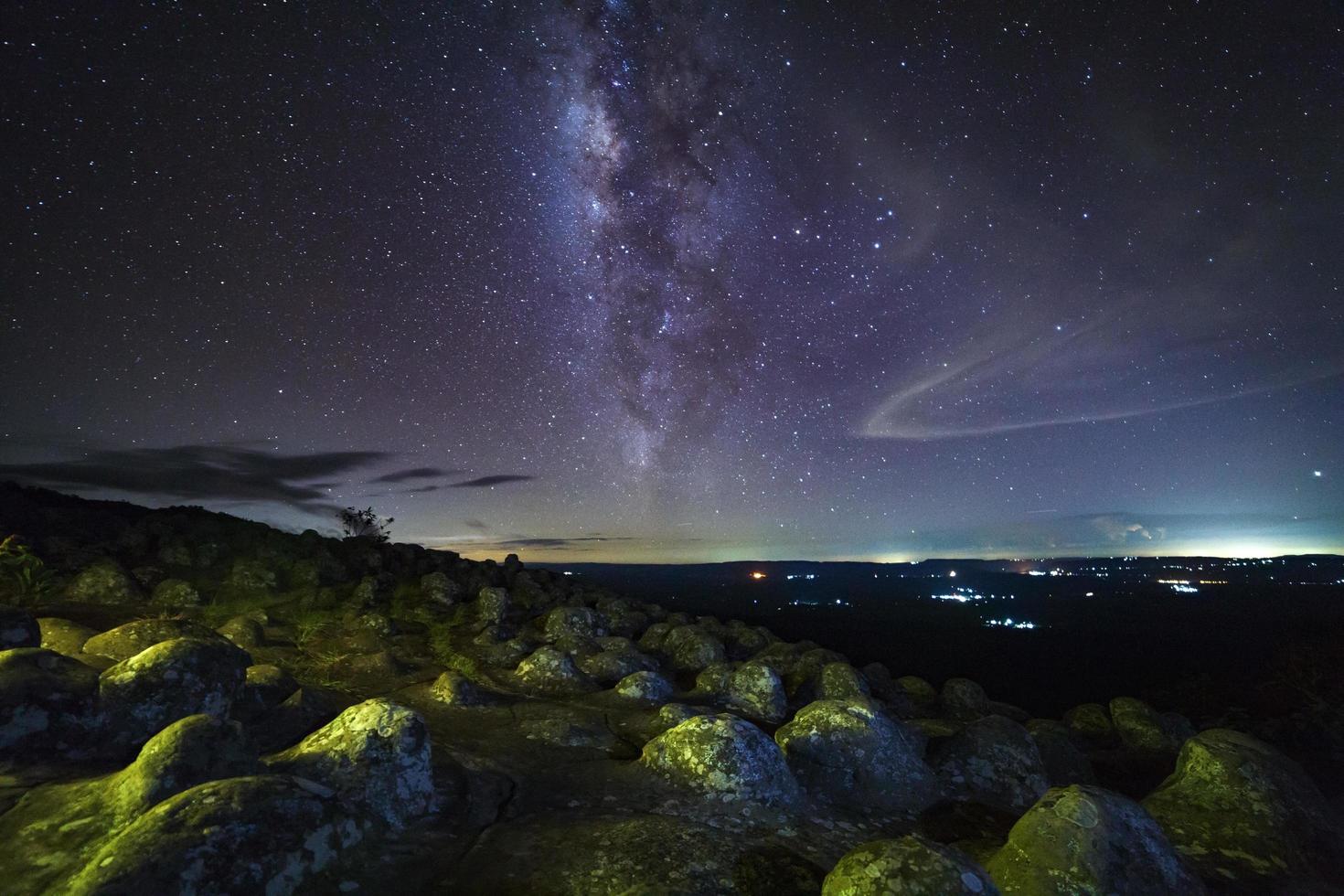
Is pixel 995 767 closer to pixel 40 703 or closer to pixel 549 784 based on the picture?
pixel 549 784

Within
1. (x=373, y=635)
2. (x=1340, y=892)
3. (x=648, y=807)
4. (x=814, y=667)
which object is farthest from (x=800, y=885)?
(x=373, y=635)

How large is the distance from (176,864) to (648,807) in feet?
16.6

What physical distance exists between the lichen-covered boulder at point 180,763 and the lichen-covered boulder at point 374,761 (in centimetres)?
69

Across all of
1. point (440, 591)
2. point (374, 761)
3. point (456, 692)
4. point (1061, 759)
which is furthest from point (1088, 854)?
point (440, 591)

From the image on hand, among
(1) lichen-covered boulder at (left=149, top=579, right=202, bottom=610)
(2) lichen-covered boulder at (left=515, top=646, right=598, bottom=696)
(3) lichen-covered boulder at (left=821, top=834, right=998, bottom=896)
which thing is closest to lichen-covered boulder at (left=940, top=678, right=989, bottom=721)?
(2) lichen-covered boulder at (left=515, top=646, right=598, bottom=696)

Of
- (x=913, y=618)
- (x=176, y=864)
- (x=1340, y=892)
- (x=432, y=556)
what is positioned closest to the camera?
(x=176, y=864)

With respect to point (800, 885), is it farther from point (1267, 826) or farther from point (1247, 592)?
point (1247, 592)

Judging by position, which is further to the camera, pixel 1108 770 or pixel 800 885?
pixel 1108 770

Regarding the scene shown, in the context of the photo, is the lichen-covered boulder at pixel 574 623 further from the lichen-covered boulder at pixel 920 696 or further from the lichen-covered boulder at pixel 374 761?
the lichen-covered boulder at pixel 374 761

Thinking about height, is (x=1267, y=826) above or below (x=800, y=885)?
below

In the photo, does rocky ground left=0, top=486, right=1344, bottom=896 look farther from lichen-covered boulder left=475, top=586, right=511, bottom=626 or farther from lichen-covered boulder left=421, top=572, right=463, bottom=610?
lichen-covered boulder left=421, top=572, right=463, bottom=610

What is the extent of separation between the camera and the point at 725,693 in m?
14.9

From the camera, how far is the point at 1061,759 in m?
12.2

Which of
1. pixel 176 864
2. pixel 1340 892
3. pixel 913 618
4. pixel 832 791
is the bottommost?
pixel 913 618
